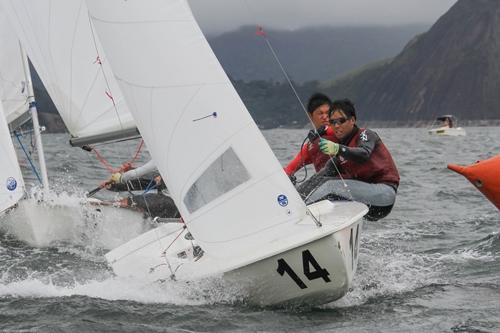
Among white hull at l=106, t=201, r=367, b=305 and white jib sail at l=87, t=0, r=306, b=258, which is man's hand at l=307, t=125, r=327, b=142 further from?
white jib sail at l=87, t=0, r=306, b=258

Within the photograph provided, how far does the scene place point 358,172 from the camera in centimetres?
595

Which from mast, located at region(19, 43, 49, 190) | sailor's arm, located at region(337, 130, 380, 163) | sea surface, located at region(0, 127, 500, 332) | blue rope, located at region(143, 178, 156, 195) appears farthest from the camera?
mast, located at region(19, 43, 49, 190)

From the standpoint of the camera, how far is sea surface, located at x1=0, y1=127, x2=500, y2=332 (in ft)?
15.1

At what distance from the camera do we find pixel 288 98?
444 feet

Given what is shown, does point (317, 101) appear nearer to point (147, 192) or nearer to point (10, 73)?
point (147, 192)

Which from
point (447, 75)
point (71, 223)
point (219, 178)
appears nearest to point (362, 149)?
point (219, 178)

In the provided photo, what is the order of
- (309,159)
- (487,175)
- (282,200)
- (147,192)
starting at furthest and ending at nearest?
(147,192), (309,159), (487,175), (282,200)

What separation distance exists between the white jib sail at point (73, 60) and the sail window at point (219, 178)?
8.53 feet

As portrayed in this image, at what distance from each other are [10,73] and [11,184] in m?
1.73

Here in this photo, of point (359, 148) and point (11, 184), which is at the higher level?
point (11, 184)

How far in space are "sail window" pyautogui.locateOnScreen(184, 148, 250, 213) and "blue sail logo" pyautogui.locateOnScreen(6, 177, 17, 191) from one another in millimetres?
3621

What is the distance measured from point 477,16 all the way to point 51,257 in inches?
5484

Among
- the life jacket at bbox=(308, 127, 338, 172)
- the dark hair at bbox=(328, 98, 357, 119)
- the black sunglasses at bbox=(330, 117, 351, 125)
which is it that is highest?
the dark hair at bbox=(328, 98, 357, 119)

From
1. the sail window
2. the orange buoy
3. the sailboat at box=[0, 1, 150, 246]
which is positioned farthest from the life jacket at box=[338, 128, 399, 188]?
the sailboat at box=[0, 1, 150, 246]
